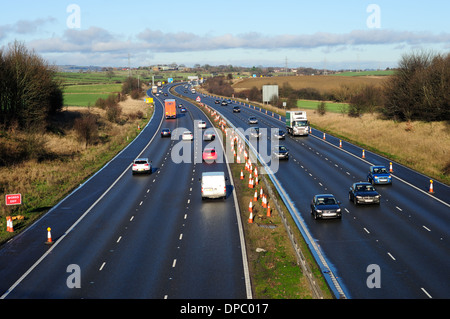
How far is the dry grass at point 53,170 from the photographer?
34.2 metres

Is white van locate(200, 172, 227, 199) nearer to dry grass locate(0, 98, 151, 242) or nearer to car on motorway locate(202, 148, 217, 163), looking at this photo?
dry grass locate(0, 98, 151, 242)

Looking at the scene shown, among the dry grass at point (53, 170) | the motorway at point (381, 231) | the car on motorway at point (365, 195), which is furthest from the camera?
the dry grass at point (53, 170)

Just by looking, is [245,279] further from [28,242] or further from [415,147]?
[415,147]

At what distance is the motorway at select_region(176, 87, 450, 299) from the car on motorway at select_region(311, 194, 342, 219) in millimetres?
375

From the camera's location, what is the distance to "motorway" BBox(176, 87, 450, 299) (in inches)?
755

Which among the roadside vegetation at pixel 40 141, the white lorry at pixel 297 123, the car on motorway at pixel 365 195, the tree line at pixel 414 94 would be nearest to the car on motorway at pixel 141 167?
the roadside vegetation at pixel 40 141

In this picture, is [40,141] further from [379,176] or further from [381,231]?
[381,231]

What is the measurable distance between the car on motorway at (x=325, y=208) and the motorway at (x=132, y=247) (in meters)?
4.34

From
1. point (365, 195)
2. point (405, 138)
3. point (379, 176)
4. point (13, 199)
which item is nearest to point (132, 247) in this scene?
point (13, 199)

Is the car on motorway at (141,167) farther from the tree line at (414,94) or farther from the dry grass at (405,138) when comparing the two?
the tree line at (414,94)

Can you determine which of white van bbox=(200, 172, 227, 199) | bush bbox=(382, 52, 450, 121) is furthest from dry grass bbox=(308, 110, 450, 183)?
white van bbox=(200, 172, 227, 199)

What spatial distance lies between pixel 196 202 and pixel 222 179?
2236mm

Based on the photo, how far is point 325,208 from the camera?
28.6 m
